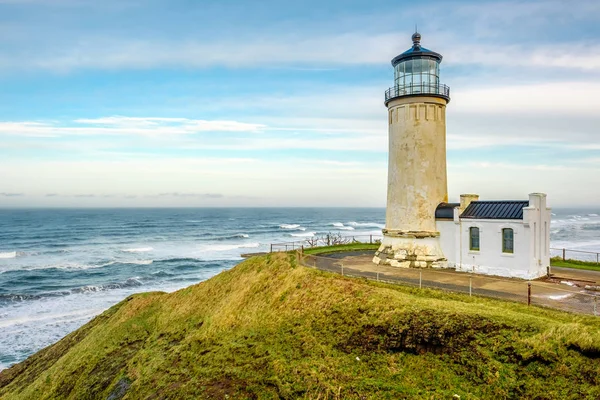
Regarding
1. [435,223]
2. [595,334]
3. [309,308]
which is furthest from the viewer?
[435,223]

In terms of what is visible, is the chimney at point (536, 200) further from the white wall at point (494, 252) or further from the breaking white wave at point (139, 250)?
the breaking white wave at point (139, 250)

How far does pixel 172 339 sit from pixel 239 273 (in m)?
3.05

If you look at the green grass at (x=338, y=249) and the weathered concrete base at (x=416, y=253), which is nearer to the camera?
the weathered concrete base at (x=416, y=253)

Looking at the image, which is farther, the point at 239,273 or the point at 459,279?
the point at 459,279

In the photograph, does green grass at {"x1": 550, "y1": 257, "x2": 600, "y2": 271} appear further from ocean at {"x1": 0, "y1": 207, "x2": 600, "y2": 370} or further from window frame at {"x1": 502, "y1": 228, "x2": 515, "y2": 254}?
ocean at {"x1": 0, "y1": 207, "x2": 600, "y2": 370}

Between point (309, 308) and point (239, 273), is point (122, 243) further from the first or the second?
point (309, 308)

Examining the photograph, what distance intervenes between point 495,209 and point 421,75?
623 cm

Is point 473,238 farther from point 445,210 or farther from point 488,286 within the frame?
point 488,286

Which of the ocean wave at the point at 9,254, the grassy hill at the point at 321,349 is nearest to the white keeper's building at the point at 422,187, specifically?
the grassy hill at the point at 321,349

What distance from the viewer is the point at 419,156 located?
690 inches

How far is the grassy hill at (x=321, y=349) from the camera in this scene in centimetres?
695

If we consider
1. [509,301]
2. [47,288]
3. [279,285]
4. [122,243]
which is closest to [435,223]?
[509,301]

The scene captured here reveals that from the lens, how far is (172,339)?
11086 millimetres

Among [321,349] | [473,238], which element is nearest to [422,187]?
[473,238]
